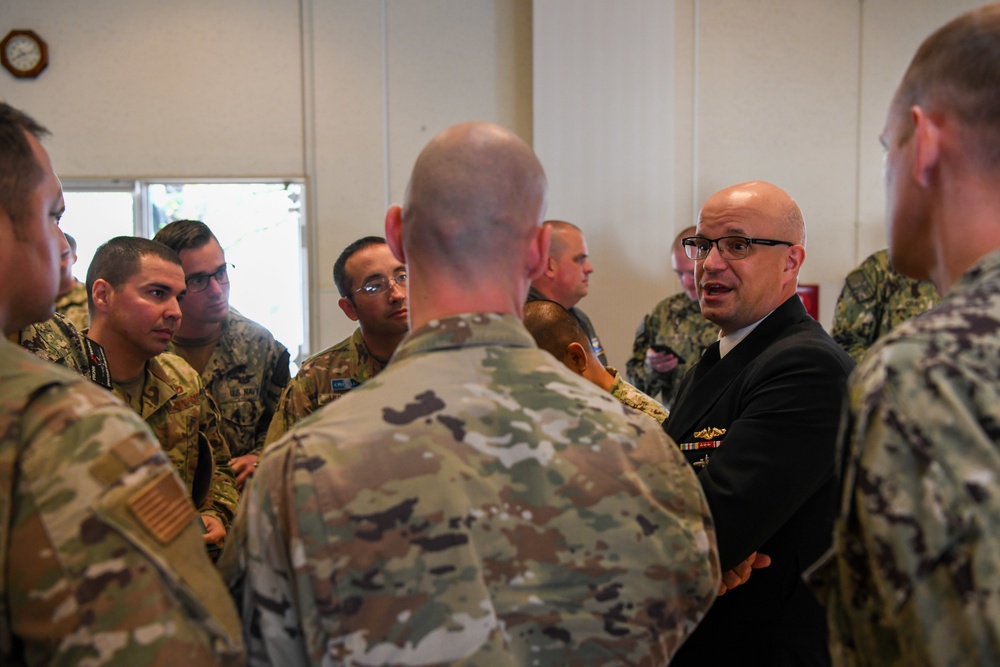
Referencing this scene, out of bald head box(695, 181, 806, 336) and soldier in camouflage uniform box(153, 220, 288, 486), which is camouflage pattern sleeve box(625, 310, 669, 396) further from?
bald head box(695, 181, 806, 336)

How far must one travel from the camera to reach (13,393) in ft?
3.22

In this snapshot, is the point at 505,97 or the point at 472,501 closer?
the point at 472,501

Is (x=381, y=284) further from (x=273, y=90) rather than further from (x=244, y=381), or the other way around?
(x=273, y=90)

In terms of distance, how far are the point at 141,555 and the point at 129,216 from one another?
5136 mm

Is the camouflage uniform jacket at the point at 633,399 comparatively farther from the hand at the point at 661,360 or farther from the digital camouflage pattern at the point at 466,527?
the hand at the point at 661,360

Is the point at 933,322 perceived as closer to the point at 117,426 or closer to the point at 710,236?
the point at 117,426

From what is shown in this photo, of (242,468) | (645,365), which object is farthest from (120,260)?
(645,365)

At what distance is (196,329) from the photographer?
325 centimetres

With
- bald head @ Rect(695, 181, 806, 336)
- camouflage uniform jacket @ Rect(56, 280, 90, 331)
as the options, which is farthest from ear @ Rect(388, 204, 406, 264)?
camouflage uniform jacket @ Rect(56, 280, 90, 331)

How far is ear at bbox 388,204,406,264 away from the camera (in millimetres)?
1239

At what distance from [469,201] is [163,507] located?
549 mm

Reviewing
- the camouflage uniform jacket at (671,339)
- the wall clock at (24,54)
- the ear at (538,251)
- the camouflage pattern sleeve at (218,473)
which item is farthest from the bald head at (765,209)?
the wall clock at (24,54)

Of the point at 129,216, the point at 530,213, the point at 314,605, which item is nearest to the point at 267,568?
the point at 314,605

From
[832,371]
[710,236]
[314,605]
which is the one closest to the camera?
[314,605]
